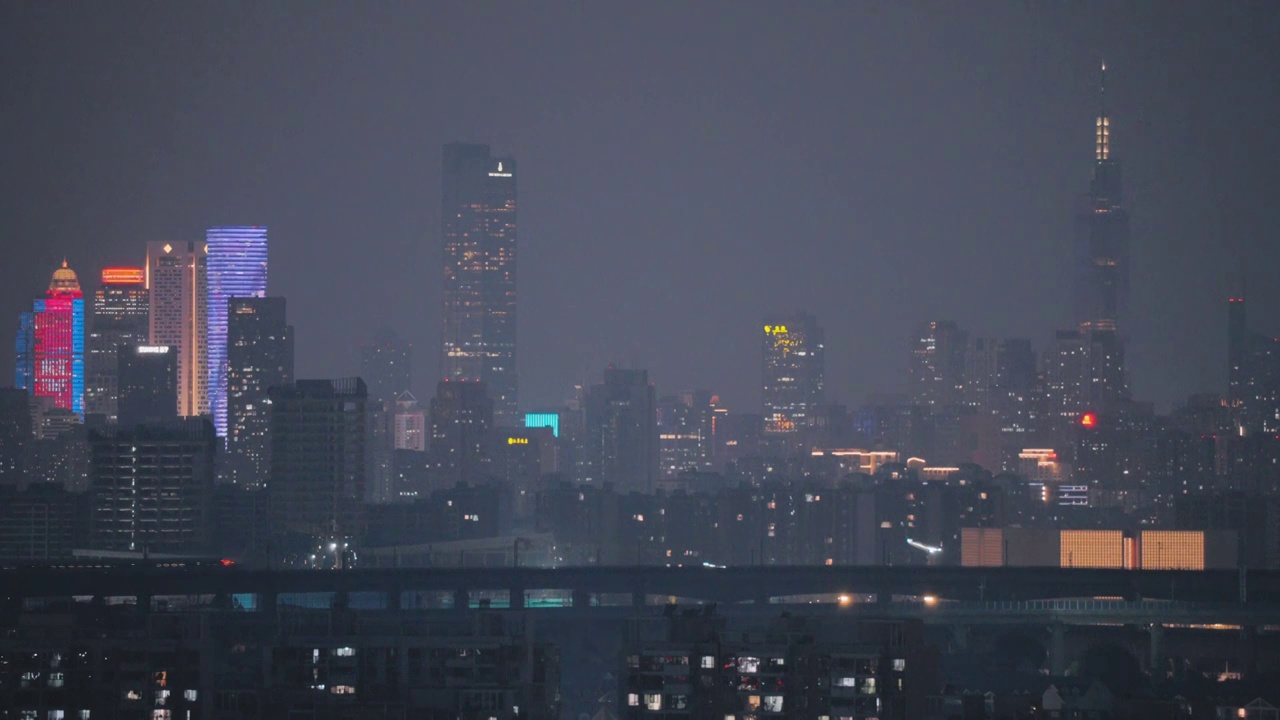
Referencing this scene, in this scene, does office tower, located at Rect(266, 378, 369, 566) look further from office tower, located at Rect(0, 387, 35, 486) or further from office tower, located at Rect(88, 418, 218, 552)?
office tower, located at Rect(0, 387, 35, 486)

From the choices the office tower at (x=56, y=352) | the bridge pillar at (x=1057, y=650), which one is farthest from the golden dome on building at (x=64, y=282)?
the bridge pillar at (x=1057, y=650)

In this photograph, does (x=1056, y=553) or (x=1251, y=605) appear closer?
(x=1251, y=605)

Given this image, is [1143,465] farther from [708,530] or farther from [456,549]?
[456,549]

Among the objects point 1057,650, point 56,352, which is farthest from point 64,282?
point 1057,650

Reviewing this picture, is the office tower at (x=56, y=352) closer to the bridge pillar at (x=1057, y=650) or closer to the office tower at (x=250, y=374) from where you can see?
the office tower at (x=250, y=374)

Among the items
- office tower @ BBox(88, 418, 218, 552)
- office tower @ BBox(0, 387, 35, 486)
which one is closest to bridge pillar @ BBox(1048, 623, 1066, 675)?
office tower @ BBox(88, 418, 218, 552)

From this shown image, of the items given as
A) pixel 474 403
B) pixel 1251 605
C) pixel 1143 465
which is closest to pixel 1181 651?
pixel 1251 605

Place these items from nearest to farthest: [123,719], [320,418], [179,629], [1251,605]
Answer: [123,719] → [179,629] → [1251,605] → [320,418]
